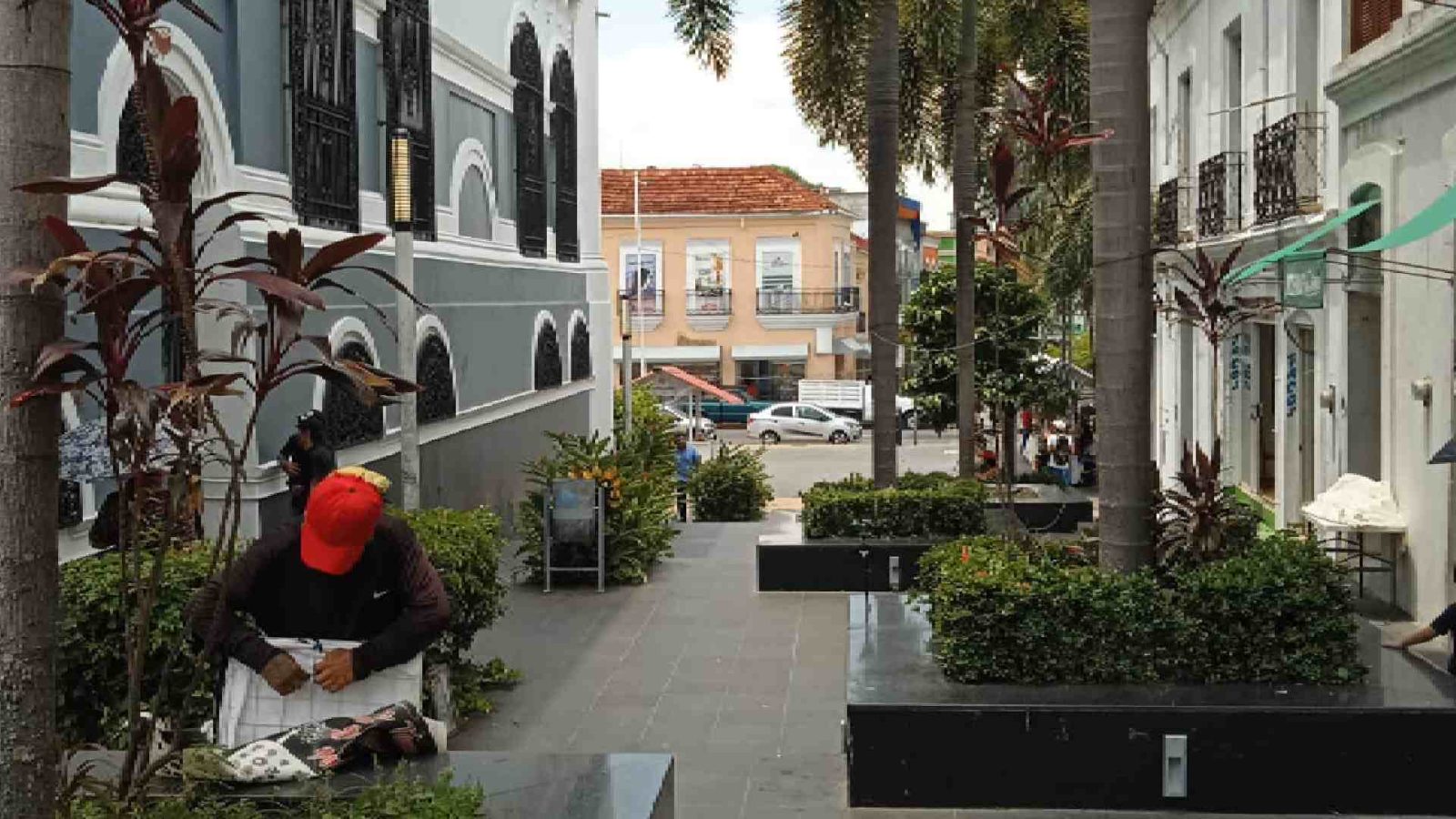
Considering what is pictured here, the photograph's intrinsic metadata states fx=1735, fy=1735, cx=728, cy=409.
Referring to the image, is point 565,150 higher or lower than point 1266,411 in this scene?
higher

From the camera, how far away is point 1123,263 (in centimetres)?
917

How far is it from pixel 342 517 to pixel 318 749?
2.69 ft

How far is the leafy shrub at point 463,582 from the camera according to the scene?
10211mm

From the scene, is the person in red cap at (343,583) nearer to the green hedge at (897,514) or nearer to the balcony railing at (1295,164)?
the green hedge at (897,514)

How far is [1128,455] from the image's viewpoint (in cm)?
925

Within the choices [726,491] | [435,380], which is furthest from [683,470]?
[435,380]

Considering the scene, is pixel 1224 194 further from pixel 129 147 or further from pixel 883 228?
pixel 129 147

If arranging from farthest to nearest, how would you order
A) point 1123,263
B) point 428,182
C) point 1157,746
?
point 428,182 → point 1123,263 → point 1157,746

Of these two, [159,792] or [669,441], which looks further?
[669,441]

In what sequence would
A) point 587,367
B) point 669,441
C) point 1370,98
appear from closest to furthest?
Answer: 1. point 1370,98
2. point 669,441
3. point 587,367

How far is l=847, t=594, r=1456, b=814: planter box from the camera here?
8.11 meters

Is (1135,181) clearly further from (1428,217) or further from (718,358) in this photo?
(718,358)

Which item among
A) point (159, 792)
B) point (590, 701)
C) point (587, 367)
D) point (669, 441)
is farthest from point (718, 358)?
point (159, 792)

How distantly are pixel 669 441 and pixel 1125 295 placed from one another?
540 inches
